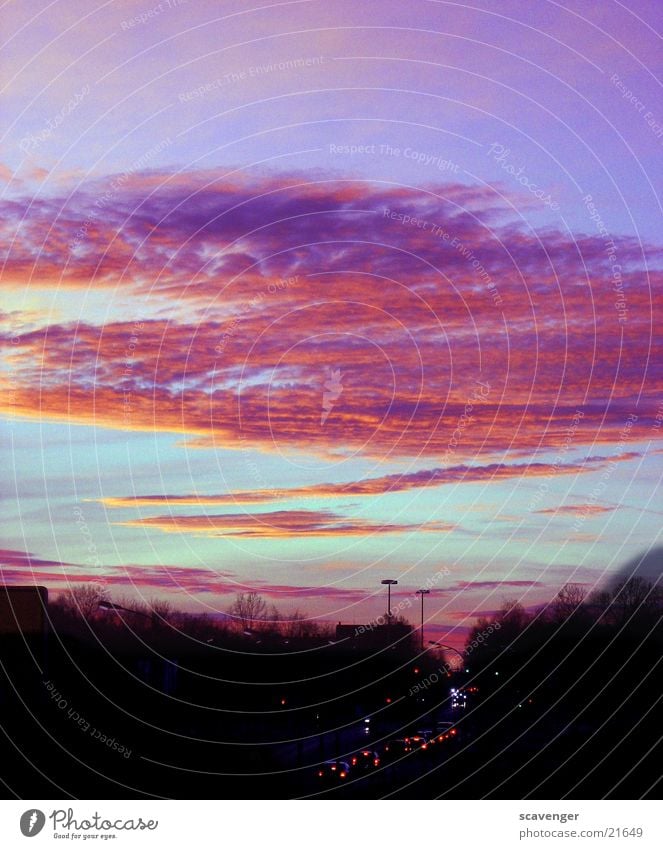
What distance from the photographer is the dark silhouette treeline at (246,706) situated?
19.9m

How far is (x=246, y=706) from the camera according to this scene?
96.1 ft

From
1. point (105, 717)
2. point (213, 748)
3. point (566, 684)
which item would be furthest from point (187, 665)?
point (566, 684)

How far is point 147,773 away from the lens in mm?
21656

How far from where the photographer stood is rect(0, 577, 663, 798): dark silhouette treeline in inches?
784

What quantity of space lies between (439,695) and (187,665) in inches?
1506
